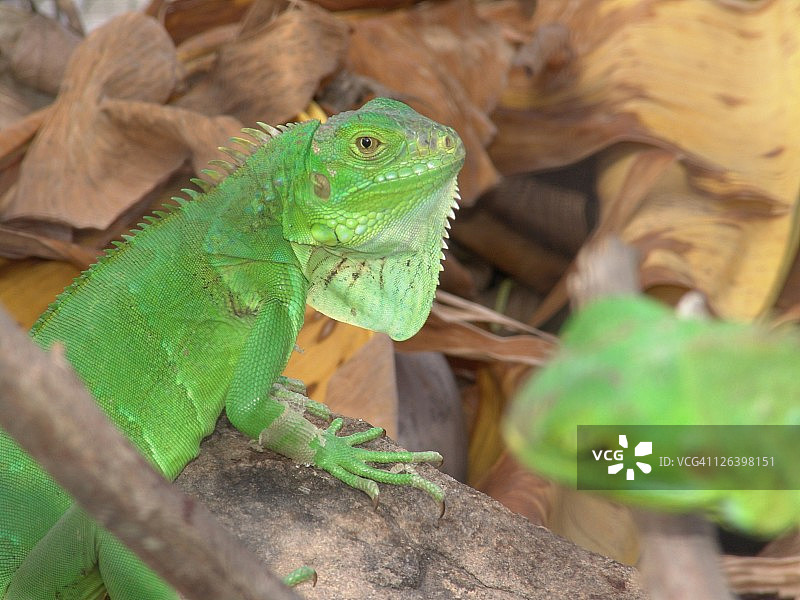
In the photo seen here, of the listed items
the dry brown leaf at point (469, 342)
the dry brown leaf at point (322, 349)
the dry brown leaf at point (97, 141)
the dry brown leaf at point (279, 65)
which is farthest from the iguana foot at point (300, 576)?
the dry brown leaf at point (279, 65)

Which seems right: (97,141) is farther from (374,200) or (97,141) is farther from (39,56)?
(374,200)

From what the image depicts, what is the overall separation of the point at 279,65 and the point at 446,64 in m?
1.05

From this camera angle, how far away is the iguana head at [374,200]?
2.52 meters

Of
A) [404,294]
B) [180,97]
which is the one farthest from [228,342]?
[180,97]

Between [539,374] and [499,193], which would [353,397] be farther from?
[539,374]

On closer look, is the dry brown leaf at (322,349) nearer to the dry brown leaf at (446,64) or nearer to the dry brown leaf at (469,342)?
the dry brown leaf at (469,342)

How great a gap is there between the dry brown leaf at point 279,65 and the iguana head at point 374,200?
168 cm

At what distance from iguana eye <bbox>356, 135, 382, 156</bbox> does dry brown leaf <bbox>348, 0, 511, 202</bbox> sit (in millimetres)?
1945

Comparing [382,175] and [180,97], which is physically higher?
[382,175]

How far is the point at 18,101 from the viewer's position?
493cm

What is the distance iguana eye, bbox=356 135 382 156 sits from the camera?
2512 millimetres

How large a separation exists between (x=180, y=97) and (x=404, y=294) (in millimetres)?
2450

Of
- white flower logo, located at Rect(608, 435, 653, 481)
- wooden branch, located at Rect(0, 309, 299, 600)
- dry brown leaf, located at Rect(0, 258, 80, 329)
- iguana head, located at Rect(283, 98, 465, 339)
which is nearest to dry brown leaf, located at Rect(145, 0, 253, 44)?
dry brown leaf, located at Rect(0, 258, 80, 329)

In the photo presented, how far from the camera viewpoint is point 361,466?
2564 mm
